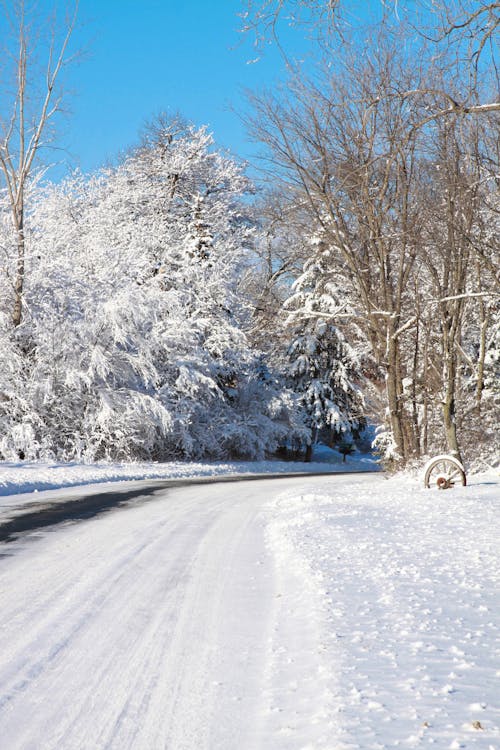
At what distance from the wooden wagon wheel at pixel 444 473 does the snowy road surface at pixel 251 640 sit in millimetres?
4496

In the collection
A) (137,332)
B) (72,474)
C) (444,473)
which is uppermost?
(137,332)

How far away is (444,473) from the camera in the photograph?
44.7 feet

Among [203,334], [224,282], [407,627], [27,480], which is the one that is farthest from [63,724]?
[224,282]

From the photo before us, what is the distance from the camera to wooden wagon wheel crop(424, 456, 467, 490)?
13.0m

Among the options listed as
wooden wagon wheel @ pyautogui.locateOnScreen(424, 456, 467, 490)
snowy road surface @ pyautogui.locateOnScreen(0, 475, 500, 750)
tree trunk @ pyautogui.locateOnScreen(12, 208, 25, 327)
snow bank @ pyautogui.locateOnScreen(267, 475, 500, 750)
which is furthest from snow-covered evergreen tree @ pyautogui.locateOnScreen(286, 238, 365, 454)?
snowy road surface @ pyautogui.locateOnScreen(0, 475, 500, 750)

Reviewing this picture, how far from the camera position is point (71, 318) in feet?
75.8

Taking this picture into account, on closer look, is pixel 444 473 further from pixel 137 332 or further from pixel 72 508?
pixel 137 332

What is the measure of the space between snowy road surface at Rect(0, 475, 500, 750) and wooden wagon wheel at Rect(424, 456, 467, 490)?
450cm

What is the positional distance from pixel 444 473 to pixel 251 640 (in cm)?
999

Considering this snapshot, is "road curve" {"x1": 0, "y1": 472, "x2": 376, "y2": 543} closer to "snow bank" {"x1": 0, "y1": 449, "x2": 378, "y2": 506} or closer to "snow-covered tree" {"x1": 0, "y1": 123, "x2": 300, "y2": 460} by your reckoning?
"snow bank" {"x1": 0, "y1": 449, "x2": 378, "y2": 506}

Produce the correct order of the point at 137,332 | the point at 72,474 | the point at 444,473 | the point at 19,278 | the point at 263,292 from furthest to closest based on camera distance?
1. the point at 263,292
2. the point at 137,332
3. the point at 19,278
4. the point at 72,474
5. the point at 444,473

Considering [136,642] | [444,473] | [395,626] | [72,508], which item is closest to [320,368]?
[444,473]

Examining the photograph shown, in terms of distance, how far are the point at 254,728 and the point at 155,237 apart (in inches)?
1086

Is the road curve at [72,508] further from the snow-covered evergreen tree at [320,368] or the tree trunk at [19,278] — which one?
the snow-covered evergreen tree at [320,368]
